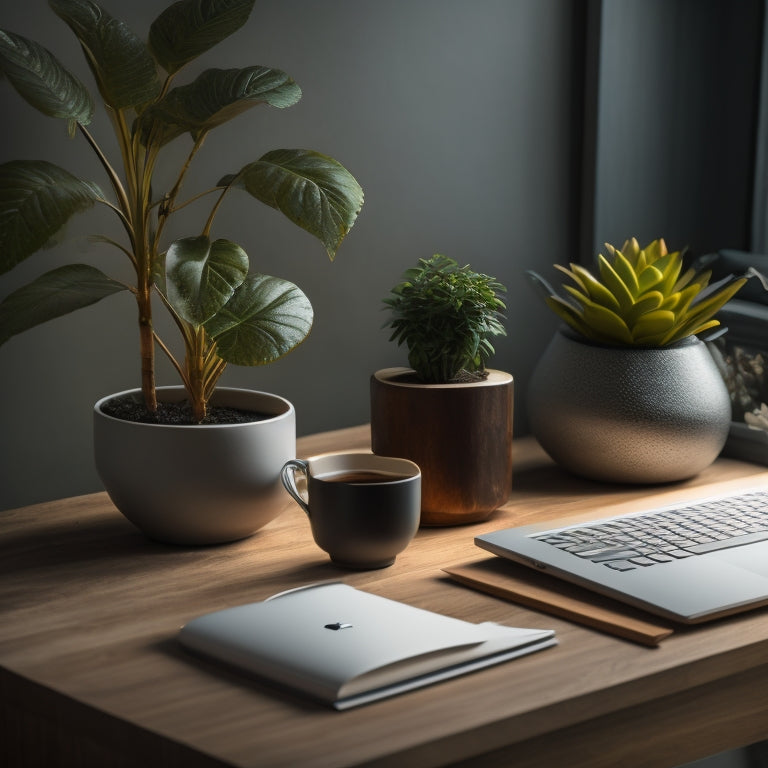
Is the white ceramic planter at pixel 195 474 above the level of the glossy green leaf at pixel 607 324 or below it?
below

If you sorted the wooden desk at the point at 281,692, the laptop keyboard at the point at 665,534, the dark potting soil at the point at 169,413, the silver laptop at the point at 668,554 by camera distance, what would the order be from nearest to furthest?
1. the wooden desk at the point at 281,692
2. the silver laptop at the point at 668,554
3. the laptop keyboard at the point at 665,534
4. the dark potting soil at the point at 169,413

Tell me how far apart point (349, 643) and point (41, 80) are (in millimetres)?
587

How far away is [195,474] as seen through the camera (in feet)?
3.80

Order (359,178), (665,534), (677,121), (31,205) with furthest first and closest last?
1. (677,121)
2. (359,178)
3. (665,534)
4. (31,205)

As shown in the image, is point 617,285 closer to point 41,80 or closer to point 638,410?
point 638,410

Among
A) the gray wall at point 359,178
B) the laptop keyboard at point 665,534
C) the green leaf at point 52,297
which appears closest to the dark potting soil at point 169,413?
the green leaf at point 52,297

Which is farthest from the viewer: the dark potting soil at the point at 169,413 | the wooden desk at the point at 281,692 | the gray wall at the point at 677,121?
the gray wall at the point at 677,121

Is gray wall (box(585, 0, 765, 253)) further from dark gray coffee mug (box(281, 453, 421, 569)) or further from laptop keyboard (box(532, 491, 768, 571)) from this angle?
dark gray coffee mug (box(281, 453, 421, 569))

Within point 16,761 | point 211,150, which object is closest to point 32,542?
point 16,761

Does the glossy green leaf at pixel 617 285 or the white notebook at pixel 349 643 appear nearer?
the white notebook at pixel 349 643

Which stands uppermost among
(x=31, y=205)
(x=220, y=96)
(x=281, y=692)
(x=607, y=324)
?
(x=220, y=96)

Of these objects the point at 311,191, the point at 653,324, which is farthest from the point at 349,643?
the point at 653,324

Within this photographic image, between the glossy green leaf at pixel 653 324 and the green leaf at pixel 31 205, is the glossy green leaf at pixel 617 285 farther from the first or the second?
the green leaf at pixel 31 205

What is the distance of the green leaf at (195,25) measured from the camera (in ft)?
3.77
